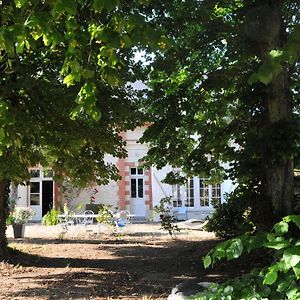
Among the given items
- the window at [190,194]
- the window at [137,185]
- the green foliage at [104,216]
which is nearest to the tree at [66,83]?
the green foliage at [104,216]

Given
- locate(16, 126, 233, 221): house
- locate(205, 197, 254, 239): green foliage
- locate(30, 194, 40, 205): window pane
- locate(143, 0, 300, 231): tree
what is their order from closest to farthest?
locate(143, 0, 300, 231): tree
locate(205, 197, 254, 239): green foliage
locate(16, 126, 233, 221): house
locate(30, 194, 40, 205): window pane

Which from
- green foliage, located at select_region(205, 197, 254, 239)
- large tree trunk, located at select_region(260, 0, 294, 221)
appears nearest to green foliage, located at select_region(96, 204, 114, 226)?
green foliage, located at select_region(205, 197, 254, 239)

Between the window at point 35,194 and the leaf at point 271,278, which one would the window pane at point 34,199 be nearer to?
the window at point 35,194

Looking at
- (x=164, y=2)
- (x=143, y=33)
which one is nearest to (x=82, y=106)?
(x=143, y=33)

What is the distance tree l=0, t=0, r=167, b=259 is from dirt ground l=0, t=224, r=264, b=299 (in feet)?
5.40

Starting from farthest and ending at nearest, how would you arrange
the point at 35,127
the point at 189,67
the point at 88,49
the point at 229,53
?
the point at 189,67 → the point at 229,53 → the point at 35,127 → the point at 88,49

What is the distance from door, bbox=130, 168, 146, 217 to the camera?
29.6 m

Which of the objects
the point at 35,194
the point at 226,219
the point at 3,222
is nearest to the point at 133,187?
the point at 35,194

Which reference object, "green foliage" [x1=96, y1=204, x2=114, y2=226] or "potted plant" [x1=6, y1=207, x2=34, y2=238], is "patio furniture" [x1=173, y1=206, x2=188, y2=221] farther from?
"potted plant" [x1=6, y1=207, x2=34, y2=238]

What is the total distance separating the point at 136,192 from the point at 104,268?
18.8 metres

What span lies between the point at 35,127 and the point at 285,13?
5.36m

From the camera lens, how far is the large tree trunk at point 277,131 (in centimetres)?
806

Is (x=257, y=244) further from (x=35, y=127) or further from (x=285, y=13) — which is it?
(x=285, y=13)

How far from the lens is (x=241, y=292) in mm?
3145
